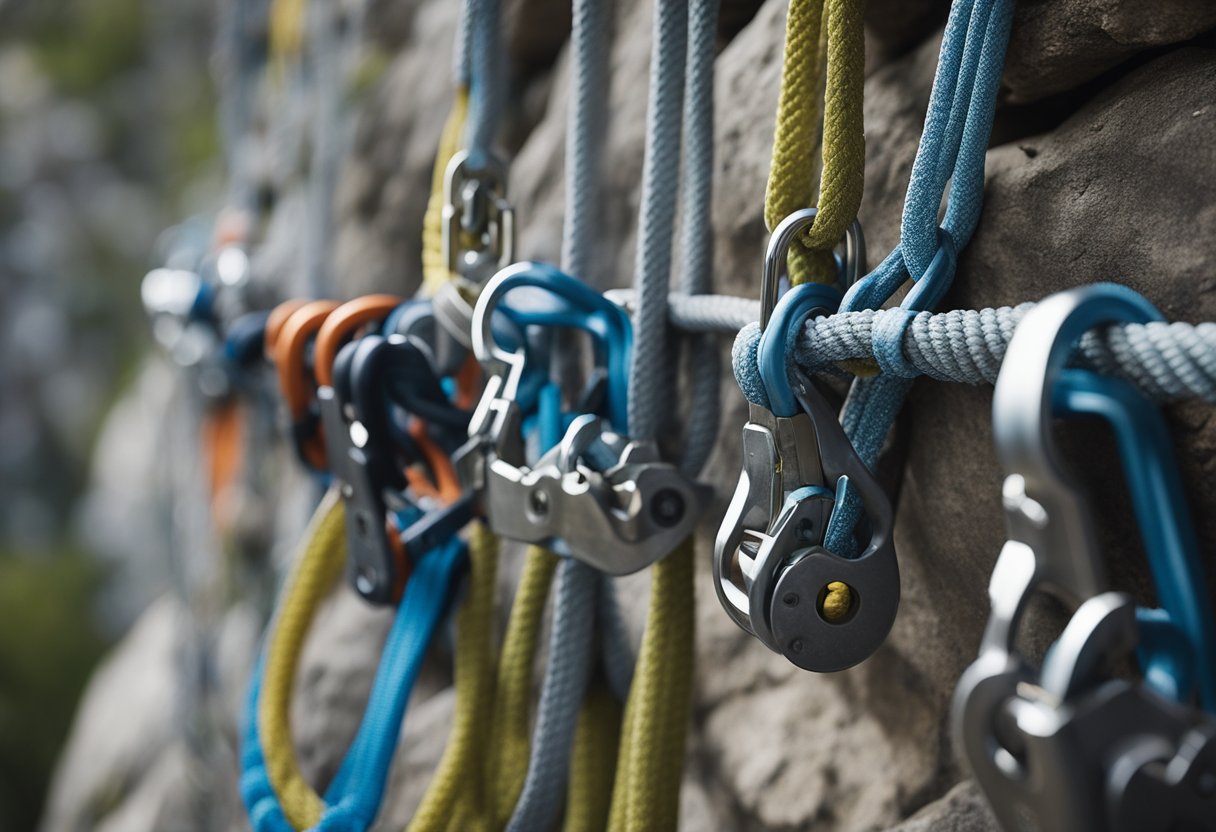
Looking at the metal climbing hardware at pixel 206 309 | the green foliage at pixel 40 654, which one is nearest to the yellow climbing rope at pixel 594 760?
the metal climbing hardware at pixel 206 309

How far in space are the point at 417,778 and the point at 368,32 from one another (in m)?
0.89

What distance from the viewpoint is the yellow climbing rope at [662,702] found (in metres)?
0.52

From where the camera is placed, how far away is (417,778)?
0.76 m

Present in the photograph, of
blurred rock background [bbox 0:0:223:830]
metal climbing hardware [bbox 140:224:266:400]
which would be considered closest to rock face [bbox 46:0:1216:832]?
metal climbing hardware [bbox 140:224:266:400]

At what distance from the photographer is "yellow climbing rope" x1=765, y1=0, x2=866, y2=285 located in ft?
1.32

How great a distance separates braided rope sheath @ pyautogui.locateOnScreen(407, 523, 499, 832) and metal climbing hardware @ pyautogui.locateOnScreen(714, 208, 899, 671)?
0.89 feet

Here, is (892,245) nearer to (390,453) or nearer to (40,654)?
(390,453)

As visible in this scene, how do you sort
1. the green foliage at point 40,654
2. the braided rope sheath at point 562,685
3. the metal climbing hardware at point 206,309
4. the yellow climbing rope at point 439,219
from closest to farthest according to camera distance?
the braided rope sheath at point 562,685 < the yellow climbing rope at point 439,219 < the metal climbing hardware at point 206,309 < the green foliage at point 40,654

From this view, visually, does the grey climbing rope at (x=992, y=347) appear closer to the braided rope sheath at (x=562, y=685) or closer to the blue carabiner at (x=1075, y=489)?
the blue carabiner at (x=1075, y=489)

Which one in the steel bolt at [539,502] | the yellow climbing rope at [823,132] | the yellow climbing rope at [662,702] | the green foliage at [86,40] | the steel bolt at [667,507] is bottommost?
the green foliage at [86,40]

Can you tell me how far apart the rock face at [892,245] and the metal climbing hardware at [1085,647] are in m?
0.07

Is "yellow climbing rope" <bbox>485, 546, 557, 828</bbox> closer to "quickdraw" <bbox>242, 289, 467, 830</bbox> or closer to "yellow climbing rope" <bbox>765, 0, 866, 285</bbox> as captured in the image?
"quickdraw" <bbox>242, 289, 467, 830</bbox>

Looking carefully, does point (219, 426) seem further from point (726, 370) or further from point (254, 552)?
point (726, 370)

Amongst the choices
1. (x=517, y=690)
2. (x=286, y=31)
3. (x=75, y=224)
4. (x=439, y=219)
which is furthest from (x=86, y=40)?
(x=517, y=690)
